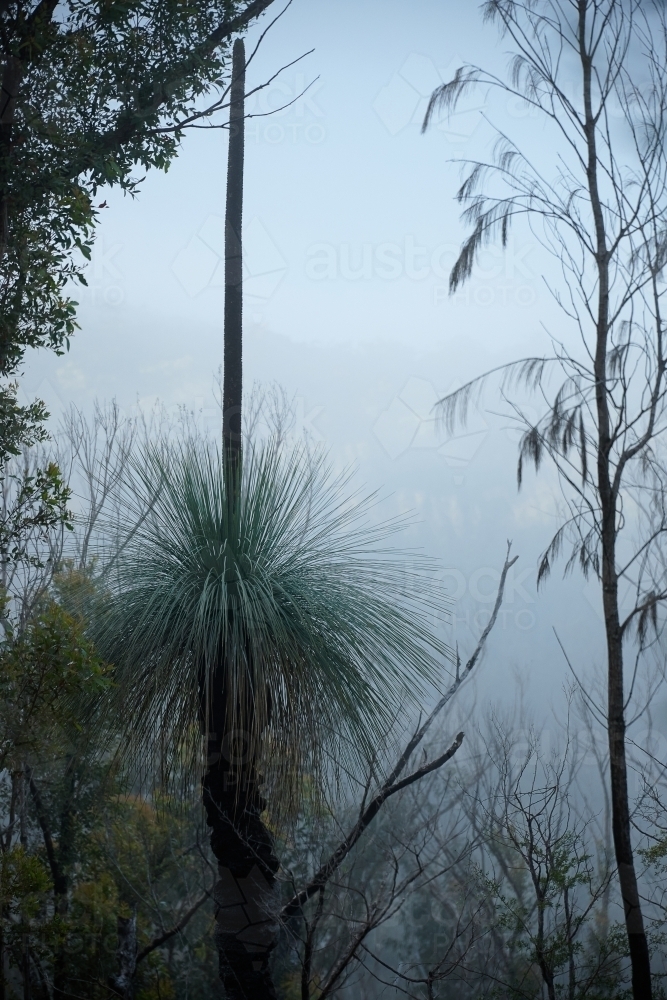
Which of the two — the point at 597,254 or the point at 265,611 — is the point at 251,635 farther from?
the point at 597,254

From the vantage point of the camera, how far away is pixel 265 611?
8.12 feet

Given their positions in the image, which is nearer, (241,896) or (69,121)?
(69,121)

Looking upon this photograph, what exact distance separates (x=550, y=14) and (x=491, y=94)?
0.79 m

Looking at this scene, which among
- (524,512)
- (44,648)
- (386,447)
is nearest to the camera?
(44,648)

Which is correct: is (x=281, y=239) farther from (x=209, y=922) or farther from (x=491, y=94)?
(x=209, y=922)

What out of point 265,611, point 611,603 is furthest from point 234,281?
point 611,603

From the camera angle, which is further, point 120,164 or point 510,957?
point 510,957

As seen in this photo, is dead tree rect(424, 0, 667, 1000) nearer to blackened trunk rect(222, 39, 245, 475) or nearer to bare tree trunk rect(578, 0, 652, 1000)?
bare tree trunk rect(578, 0, 652, 1000)

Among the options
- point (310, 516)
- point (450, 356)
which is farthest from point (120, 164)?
point (450, 356)

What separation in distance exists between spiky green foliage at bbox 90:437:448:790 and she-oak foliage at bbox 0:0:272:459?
576mm

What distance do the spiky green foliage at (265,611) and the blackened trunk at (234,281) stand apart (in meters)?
0.16

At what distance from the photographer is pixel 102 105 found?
7.74 ft

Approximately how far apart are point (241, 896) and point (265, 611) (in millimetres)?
960

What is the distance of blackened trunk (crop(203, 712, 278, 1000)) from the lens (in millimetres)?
2639
